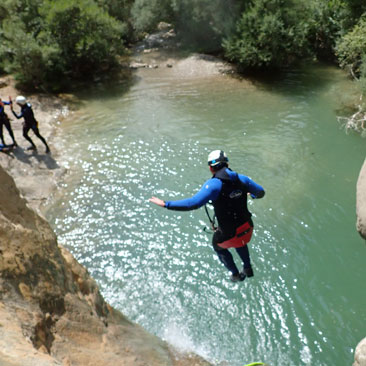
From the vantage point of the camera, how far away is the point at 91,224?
30.6 ft

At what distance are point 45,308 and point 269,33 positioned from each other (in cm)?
1727

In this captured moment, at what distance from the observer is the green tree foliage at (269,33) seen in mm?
17500

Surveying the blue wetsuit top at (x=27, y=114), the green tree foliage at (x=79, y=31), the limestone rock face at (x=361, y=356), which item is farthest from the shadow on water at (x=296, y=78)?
the limestone rock face at (x=361, y=356)

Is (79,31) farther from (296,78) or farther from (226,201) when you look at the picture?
(226,201)

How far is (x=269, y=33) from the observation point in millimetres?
17453

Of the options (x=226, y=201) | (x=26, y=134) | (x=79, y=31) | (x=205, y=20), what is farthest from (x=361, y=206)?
(x=205, y=20)

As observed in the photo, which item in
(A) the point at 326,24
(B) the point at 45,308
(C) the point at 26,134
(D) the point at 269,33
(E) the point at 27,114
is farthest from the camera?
(A) the point at 326,24

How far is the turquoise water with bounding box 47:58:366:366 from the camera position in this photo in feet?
21.8

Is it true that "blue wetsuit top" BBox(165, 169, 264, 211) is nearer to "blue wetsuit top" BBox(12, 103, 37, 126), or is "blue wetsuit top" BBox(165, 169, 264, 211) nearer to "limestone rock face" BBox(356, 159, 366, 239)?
"limestone rock face" BBox(356, 159, 366, 239)

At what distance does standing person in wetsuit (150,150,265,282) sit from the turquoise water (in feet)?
5.30

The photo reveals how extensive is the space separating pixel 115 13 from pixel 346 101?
640 inches

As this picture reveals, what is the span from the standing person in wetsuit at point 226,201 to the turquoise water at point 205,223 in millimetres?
1616

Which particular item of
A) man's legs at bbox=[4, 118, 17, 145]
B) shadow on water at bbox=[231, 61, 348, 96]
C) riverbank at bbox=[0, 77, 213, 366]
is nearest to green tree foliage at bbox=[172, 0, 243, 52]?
shadow on water at bbox=[231, 61, 348, 96]

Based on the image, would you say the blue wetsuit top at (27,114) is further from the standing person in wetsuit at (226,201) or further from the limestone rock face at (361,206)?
the limestone rock face at (361,206)
